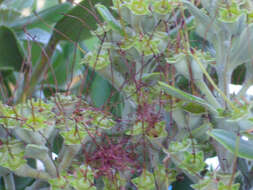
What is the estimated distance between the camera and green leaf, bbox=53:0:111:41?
0.63 m

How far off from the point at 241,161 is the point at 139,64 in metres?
0.15

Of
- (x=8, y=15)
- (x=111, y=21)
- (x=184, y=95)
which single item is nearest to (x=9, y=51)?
(x=8, y=15)

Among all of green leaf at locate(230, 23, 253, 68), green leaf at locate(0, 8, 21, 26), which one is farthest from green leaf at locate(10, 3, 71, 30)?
green leaf at locate(230, 23, 253, 68)

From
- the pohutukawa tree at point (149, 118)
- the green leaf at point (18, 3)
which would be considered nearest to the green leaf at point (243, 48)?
the pohutukawa tree at point (149, 118)

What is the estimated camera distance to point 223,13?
0.44 metres

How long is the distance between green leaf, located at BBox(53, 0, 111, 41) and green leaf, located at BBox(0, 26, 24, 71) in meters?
0.07

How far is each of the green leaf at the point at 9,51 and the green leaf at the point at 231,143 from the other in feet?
1.33

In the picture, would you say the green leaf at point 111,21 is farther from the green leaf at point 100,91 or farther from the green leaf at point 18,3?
the green leaf at point 18,3

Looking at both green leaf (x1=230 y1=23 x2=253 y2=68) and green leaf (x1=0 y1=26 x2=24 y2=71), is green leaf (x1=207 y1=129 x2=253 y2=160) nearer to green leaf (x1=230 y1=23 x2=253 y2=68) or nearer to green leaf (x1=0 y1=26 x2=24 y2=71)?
green leaf (x1=230 y1=23 x2=253 y2=68)

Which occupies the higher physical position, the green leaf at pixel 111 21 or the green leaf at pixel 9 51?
the green leaf at pixel 111 21

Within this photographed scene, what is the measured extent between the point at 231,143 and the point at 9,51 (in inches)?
17.2

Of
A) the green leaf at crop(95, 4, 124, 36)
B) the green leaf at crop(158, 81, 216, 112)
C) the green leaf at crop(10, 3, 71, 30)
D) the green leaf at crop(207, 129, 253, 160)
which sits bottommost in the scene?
the green leaf at crop(207, 129, 253, 160)

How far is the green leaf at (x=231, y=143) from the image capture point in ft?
1.27

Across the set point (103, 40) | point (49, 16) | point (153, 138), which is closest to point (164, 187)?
point (153, 138)
